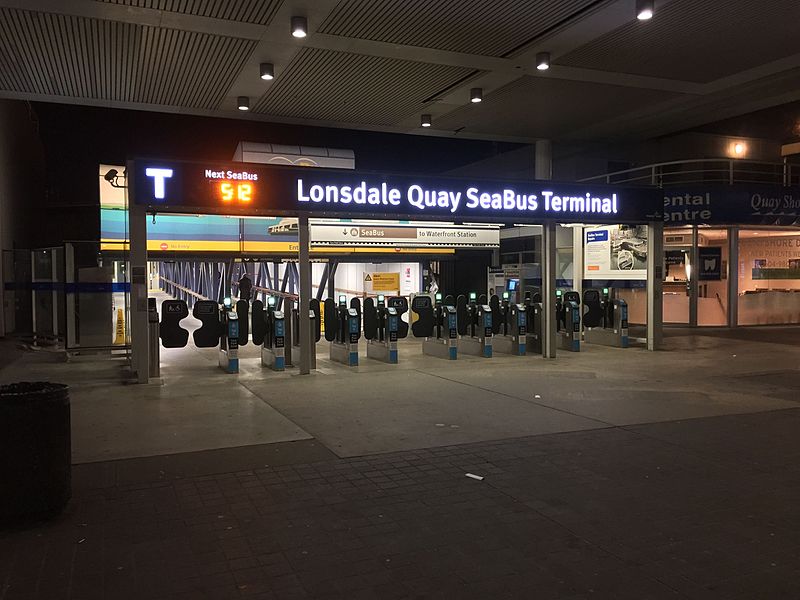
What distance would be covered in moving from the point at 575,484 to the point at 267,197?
716 centimetres

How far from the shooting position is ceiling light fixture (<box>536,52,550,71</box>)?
1081 centimetres

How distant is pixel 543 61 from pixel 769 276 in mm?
12771

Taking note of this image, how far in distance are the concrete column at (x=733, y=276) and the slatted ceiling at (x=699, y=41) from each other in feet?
24.5

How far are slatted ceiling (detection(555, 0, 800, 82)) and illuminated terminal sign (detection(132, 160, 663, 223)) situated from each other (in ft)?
7.98

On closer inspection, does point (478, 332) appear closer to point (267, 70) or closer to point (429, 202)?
point (429, 202)

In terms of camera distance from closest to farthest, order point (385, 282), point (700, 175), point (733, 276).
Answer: point (733, 276)
point (385, 282)
point (700, 175)

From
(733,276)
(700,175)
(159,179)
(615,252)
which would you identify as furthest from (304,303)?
(700,175)

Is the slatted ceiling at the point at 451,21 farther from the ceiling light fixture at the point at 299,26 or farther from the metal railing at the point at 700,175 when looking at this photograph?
the metal railing at the point at 700,175

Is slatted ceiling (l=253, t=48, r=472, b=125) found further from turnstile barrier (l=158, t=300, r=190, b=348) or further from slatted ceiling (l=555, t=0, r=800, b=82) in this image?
turnstile barrier (l=158, t=300, r=190, b=348)

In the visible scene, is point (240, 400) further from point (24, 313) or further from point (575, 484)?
point (24, 313)

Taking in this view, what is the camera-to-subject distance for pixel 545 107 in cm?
1418

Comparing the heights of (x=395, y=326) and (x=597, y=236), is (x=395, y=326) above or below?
below

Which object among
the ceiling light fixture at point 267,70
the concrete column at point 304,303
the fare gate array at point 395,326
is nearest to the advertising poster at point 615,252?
the fare gate array at point 395,326

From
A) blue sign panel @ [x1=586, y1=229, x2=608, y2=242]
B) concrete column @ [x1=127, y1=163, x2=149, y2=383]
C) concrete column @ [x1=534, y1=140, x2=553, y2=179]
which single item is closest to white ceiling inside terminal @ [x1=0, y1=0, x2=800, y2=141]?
concrete column @ [x1=534, y1=140, x2=553, y2=179]
